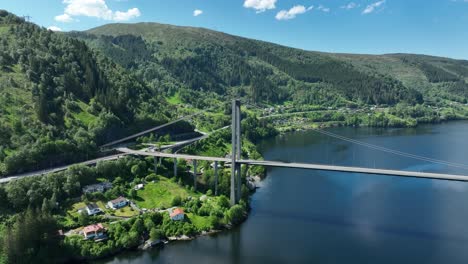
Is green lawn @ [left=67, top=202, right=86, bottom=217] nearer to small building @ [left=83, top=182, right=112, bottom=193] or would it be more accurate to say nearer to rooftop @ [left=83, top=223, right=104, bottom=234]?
small building @ [left=83, top=182, right=112, bottom=193]

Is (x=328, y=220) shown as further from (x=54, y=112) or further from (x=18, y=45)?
(x=18, y=45)

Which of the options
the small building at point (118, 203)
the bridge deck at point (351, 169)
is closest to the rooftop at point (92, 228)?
the small building at point (118, 203)

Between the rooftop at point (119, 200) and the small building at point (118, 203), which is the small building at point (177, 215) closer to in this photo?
the small building at point (118, 203)

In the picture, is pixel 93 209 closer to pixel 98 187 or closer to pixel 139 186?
pixel 98 187

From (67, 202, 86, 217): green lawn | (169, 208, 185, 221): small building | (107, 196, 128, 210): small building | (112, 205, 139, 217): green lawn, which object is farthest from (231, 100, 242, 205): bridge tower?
→ (67, 202, 86, 217): green lawn

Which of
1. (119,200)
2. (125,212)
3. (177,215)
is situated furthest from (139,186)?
(177,215)

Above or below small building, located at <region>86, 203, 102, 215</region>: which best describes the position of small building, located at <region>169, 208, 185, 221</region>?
below
